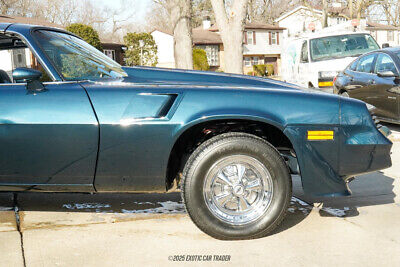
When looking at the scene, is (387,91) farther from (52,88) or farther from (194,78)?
(52,88)

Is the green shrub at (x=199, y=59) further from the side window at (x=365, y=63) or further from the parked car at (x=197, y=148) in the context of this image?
the parked car at (x=197, y=148)

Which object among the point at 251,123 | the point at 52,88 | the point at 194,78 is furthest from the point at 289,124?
the point at 52,88

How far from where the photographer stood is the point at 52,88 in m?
3.32

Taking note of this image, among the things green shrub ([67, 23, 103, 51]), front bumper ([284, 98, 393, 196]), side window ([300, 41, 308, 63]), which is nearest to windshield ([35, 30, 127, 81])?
front bumper ([284, 98, 393, 196])

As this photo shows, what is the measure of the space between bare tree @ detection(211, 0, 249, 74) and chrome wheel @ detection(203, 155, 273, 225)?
11588mm

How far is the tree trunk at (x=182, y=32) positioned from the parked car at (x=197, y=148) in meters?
11.0

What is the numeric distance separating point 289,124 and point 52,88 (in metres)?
1.68

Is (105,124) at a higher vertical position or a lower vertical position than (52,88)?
lower

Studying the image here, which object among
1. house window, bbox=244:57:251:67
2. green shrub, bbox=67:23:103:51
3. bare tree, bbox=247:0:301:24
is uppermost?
bare tree, bbox=247:0:301:24

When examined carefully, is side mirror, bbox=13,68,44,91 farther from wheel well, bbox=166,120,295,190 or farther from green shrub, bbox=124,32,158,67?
green shrub, bbox=124,32,158,67

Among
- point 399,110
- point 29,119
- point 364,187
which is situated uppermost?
point 29,119

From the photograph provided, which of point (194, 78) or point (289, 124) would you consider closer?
point (289, 124)

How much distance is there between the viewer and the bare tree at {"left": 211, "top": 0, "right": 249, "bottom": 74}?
1447 cm

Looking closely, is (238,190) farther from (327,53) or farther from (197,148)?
(327,53)
